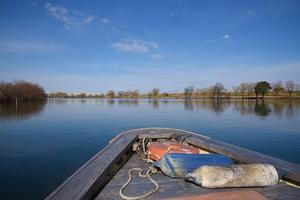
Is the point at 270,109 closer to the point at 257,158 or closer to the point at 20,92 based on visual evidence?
the point at 257,158

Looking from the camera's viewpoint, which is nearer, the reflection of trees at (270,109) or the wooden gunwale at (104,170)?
the wooden gunwale at (104,170)

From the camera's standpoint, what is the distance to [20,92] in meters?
77.2

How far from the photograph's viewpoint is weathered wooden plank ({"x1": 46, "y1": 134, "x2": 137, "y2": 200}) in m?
2.21

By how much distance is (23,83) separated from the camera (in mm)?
85250

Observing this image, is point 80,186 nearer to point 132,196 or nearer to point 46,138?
point 132,196

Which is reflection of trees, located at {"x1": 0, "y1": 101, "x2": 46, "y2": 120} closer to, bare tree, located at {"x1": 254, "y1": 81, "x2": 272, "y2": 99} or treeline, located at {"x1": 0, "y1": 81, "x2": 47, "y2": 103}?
treeline, located at {"x1": 0, "y1": 81, "x2": 47, "y2": 103}

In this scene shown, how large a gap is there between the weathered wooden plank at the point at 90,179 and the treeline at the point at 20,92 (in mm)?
69150

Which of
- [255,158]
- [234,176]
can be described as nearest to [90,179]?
[234,176]

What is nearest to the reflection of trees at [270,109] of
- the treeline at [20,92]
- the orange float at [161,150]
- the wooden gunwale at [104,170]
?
the wooden gunwale at [104,170]

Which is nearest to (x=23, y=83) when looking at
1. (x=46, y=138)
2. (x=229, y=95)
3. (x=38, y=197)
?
(x=46, y=138)

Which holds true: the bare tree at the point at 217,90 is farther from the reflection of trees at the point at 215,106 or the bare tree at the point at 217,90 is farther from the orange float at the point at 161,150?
the orange float at the point at 161,150

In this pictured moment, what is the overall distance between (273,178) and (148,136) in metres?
3.51

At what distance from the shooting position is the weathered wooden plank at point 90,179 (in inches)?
86.9

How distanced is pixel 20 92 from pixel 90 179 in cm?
8690
